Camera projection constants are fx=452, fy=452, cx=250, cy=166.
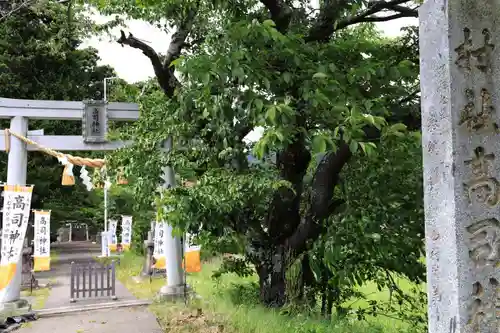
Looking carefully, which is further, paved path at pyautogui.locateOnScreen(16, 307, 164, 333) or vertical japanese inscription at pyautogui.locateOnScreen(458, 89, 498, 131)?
paved path at pyautogui.locateOnScreen(16, 307, 164, 333)

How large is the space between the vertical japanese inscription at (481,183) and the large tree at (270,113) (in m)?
1.07

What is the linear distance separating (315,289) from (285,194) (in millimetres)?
1462

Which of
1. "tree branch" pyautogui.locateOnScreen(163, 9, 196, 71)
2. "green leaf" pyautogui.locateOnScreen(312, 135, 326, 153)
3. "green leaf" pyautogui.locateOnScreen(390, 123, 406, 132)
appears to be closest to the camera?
"green leaf" pyautogui.locateOnScreen(312, 135, 326, 153)

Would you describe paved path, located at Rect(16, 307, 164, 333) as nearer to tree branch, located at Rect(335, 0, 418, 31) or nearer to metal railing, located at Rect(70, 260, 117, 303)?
metal railing, located at Rect(70, 260, 117, 303)

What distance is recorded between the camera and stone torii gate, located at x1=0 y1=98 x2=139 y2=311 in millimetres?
8836

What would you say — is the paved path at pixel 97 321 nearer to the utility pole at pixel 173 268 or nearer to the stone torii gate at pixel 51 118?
the utility pole at pixel 173 268

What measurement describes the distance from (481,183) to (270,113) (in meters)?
1.80

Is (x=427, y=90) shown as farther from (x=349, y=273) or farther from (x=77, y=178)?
(x=77, y=178)

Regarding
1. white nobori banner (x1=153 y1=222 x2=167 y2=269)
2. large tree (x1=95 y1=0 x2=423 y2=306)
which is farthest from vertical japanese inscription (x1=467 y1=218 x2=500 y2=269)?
white nobori banner (x1=153 y1=222 x2=167 y2=269)

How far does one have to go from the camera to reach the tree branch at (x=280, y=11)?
5.89 m

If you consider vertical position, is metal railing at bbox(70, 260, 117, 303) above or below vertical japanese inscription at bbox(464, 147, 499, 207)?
below

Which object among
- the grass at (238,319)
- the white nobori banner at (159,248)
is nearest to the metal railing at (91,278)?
the white nobori banner at (159,248)

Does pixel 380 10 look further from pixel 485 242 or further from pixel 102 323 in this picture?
pixel 102 323

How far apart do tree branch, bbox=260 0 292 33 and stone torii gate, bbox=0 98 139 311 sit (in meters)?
4.56
